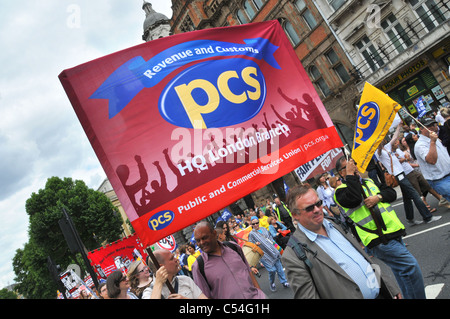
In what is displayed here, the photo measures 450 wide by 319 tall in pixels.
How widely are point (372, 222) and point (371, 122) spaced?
137 cm

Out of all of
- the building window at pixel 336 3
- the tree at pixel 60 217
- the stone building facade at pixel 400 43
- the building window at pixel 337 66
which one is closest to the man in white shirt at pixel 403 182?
the stone building facade at pixel 400 43

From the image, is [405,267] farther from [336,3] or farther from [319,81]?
[319,81]

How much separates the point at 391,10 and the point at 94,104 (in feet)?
70.2

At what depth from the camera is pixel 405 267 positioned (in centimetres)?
348

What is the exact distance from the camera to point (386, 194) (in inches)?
150

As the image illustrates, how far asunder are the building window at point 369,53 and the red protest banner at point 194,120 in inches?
772

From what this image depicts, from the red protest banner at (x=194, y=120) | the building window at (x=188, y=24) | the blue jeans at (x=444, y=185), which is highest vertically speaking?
the building window at (x=188, y=24)

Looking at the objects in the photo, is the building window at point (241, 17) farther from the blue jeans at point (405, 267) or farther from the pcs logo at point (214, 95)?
the blue jeans at point (405, 267)

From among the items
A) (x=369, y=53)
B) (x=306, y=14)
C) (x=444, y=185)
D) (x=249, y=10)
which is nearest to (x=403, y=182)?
(x=444, y=185)

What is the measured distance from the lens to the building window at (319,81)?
25256 mm

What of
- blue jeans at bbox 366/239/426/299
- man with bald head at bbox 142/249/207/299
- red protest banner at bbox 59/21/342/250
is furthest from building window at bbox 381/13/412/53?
man with bald head at bbox 142/249/207/299

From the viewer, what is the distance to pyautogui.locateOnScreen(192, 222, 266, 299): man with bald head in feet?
11.3

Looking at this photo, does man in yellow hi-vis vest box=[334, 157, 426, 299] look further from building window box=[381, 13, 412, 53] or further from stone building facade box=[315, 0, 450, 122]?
building window box=[381, 13, 412, 53]
